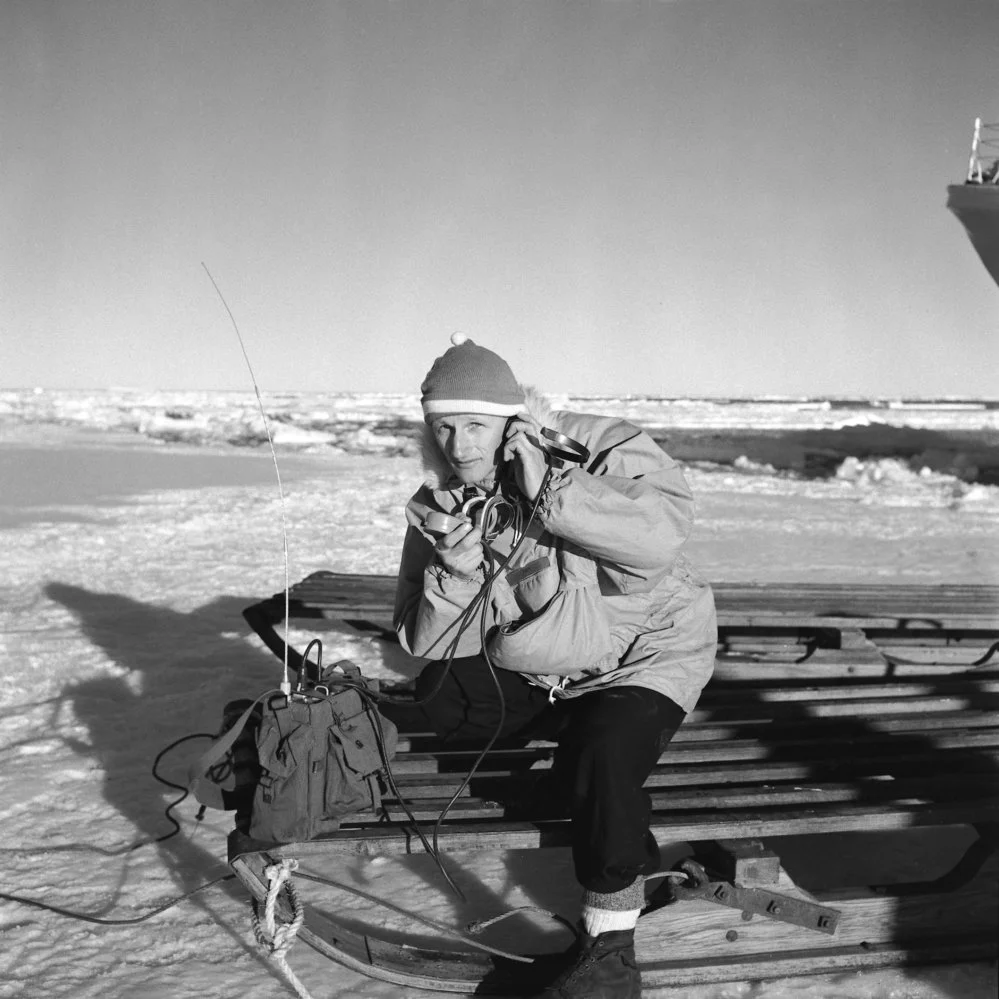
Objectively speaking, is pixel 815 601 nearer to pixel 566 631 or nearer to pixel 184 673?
pixel 566 631

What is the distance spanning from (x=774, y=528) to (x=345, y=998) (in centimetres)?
808

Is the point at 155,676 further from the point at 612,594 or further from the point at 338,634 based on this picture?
the point at 612,594

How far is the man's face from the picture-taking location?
268 cm

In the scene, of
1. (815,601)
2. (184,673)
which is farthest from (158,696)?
(815,601)

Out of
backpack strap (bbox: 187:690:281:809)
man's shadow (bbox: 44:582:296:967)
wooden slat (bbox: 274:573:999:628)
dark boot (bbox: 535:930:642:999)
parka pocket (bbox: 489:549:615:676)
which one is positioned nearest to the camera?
dark boot (bbox: 535:930:642:999)

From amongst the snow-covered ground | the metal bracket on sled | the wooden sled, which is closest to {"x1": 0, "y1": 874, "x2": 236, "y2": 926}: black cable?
the snow-covered ground

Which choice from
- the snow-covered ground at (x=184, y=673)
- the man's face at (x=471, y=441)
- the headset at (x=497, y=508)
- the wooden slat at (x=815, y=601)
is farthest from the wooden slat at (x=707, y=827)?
the wooden slat at (x=815, y=601)

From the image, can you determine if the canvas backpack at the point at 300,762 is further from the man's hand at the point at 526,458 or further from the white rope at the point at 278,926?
the man's hand at the point at 526,458

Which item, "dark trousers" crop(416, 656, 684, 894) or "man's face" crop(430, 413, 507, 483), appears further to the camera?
"man's face" crop(430, 413, 507, 483)

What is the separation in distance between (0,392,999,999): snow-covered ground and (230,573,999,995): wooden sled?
0.10 meters

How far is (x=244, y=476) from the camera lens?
1428cm

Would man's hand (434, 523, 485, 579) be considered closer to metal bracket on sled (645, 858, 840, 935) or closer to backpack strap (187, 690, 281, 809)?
backpack strap (187, 690, 281, 809)

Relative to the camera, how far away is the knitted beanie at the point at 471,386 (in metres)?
2.64

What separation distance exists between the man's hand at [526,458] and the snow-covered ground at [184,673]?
4.30 ft
